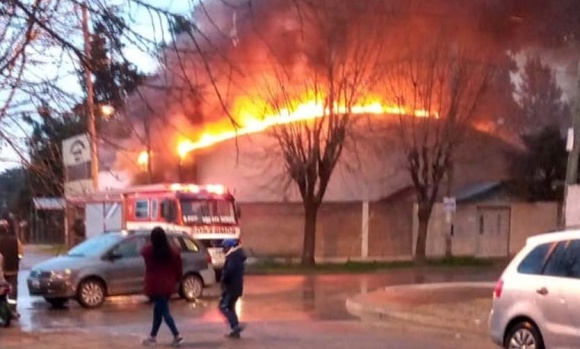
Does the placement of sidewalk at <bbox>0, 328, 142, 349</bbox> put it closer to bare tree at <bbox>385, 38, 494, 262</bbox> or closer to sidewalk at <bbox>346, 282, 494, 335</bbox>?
sidewalk at <bbox>346, 282, 494, 335</bbox>

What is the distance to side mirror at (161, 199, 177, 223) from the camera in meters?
28.2

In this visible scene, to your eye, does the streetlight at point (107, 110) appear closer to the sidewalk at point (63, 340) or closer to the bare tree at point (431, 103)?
the sidewalk at point (63, 340)

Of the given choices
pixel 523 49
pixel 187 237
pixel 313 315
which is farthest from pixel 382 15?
pixel 313 315

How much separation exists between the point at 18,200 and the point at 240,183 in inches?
1315

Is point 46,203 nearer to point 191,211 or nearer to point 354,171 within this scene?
point 191,211

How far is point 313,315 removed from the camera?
19250 mm

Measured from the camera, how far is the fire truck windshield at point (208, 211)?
28.1m

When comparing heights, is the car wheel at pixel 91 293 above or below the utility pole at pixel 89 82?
below

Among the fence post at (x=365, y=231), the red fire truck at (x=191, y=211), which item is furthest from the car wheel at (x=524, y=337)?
the fence post at (x=365, y=231)

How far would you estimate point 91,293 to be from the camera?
2094 cm

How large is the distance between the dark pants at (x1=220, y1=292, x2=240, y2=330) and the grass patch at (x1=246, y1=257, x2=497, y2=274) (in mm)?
17789

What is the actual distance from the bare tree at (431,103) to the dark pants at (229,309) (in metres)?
21.6

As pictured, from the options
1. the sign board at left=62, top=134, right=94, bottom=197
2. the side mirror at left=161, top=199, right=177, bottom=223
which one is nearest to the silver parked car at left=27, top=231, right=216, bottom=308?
the side mirror at left=161, top=199, right=177, bottom=223

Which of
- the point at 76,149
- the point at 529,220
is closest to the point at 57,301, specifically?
the point at 76,149
